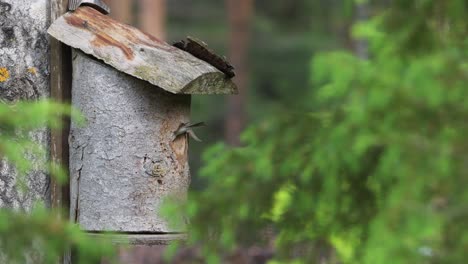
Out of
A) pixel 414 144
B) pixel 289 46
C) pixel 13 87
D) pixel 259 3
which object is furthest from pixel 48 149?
pixel 259 3

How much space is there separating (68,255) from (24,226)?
2155 mm

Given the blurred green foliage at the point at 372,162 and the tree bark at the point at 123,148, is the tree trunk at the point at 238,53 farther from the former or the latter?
the blurred green foliage at the point at 372,162

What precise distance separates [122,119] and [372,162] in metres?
1.45

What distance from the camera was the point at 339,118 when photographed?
113 inches

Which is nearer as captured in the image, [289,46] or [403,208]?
[403,208]

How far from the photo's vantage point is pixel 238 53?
19797 millimetres

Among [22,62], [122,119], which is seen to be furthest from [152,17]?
[122,119]

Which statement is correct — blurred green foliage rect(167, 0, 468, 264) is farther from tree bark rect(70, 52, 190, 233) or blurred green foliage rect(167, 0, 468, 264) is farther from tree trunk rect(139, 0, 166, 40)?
tree trunk rect(139, 0, 166, 40)

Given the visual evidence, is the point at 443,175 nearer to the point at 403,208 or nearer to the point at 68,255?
the point at 403,208

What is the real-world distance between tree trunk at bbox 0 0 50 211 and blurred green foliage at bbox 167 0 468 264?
1152mm

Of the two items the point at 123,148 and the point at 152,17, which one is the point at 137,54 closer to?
the point at 123,148

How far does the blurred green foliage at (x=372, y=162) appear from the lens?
2.44m

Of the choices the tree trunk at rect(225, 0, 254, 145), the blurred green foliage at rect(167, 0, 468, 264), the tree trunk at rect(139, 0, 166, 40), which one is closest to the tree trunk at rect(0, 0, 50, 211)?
the blurred green foliage at rect(167, 0, 468, 264)

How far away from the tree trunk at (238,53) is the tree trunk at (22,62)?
15037 mm
